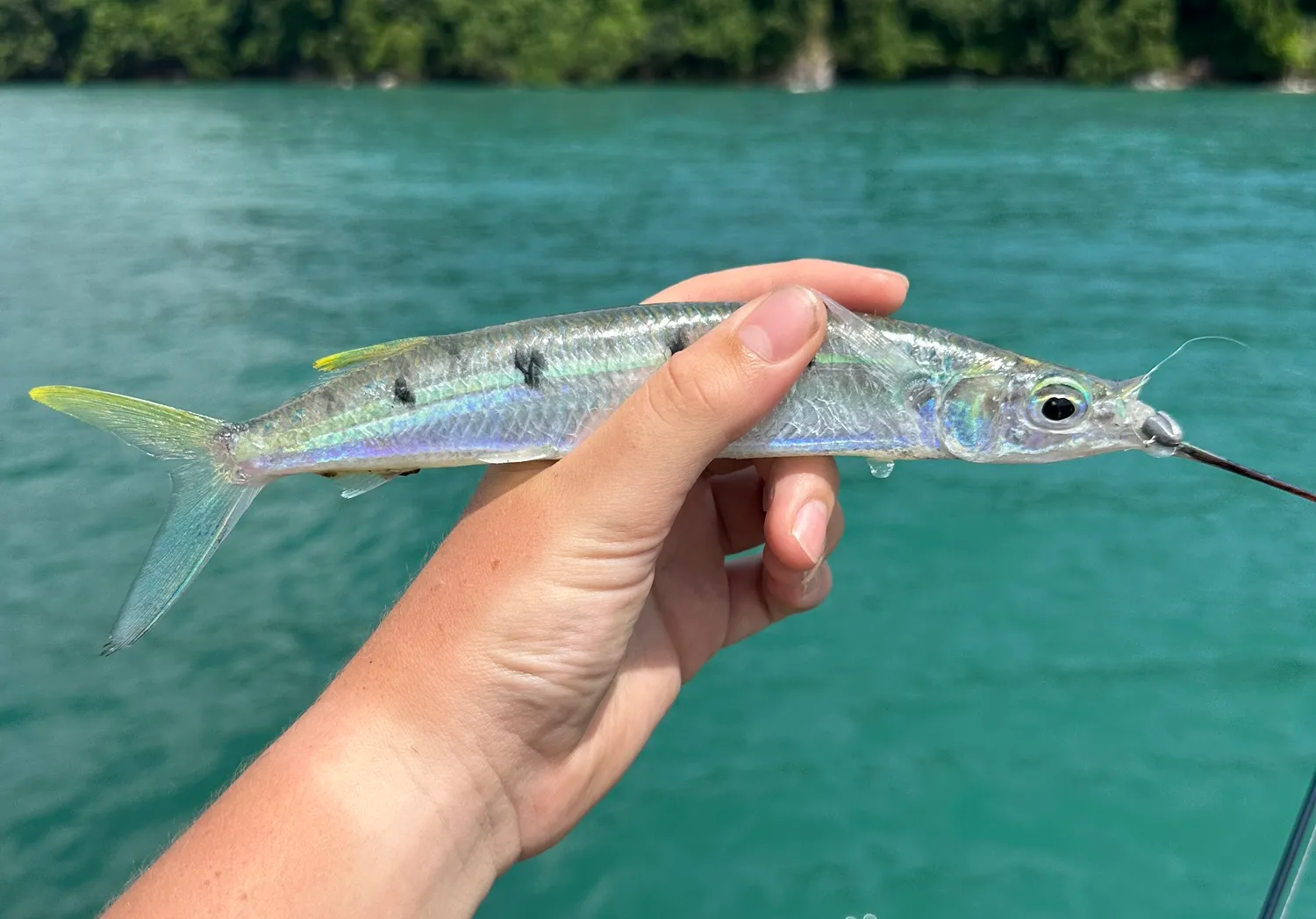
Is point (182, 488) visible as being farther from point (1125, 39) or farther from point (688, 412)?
point (1125, 39)

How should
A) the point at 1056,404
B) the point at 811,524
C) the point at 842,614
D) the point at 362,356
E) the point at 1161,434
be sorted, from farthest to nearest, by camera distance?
the point at 842,614
the point at 811,524
the point at 362,356
the point at 1056,404
the point at 1161,434

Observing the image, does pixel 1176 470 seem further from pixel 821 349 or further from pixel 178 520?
pixel 178 520

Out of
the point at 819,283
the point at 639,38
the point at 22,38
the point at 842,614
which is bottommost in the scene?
the point at 842,614

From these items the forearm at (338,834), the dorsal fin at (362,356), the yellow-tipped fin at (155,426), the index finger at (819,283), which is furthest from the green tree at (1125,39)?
the forearm at (338,834)

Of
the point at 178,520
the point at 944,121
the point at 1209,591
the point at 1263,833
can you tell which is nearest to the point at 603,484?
the point at 178,520

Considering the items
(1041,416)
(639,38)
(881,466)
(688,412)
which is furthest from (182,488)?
(639,38)

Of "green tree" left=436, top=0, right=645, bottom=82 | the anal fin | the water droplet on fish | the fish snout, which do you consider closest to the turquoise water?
the anal fin

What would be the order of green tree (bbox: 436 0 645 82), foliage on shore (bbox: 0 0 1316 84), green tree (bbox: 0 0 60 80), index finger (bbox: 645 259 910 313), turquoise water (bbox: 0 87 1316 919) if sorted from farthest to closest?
green tree (bbox: 0 0 60 80) < green tree (bbox: 436 0 645 82) < foliage on shore (bbox: 0 0 1316 84) < turquoise water (bbox: 0 87 1316 919) < index finger (bbox: 645 259 910 313)

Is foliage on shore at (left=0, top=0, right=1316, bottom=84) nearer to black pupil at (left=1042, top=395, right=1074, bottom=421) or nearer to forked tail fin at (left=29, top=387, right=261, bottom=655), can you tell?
black pupil at (left=1042, top=395, right=1074, bottom=421)
